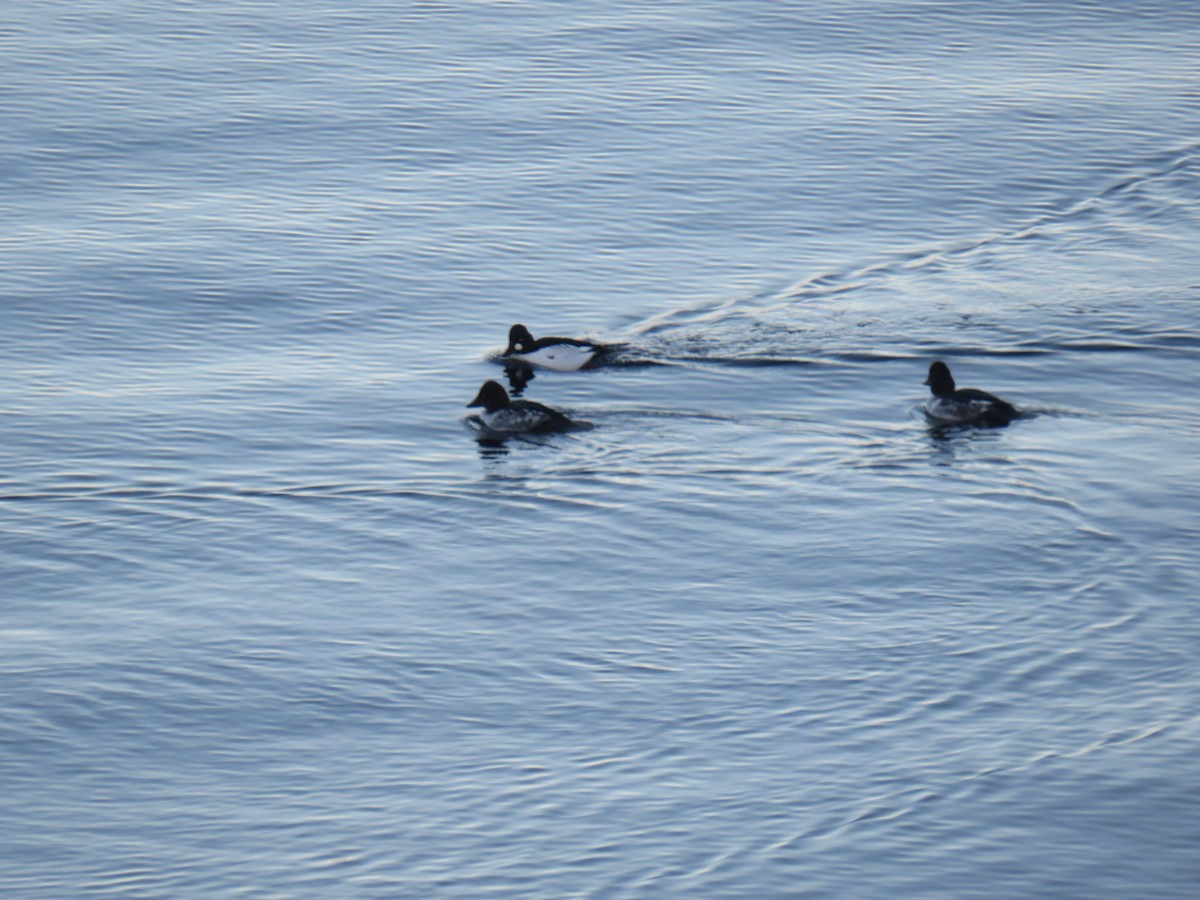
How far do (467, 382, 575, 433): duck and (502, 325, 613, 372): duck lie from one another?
4.03 feet

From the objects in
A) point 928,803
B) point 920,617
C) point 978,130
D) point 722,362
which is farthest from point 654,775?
point 978,130

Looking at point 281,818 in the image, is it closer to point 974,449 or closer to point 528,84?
point 974,449

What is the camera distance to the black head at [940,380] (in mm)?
23578

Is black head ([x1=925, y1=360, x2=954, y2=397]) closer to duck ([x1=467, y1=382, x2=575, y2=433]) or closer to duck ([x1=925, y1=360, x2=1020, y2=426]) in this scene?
duck ([x1=925, y1=360, x2=1020, y2=426])

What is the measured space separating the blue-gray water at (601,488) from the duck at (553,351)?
0.30 m

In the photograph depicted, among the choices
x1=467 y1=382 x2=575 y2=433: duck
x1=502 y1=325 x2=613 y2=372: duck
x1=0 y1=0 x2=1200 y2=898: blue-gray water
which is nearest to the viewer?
x1=0 y1=0 x2=1200 y2=898: blue-gray water

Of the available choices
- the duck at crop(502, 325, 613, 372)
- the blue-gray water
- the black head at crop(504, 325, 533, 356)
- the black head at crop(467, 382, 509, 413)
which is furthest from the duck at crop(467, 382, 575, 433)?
the black head at crop(504, 325, 533, 356)

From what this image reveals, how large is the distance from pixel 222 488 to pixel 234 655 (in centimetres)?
420

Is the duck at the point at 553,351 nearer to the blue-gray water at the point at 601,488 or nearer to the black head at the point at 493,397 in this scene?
the blue-gray water at the point at 601,488

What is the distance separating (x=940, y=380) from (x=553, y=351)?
192 inches

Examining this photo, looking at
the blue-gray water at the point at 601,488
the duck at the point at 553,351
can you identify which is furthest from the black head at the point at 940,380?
the duck at the point at 553,351

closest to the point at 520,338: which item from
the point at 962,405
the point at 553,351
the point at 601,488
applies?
the point at 553,351

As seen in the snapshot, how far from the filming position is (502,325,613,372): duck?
25.1m

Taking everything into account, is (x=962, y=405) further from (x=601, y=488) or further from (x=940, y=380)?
(x=601, y=488)
